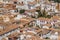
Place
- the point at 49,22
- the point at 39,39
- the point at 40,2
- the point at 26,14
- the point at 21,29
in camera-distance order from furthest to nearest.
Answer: the point at 40,2
the point at 26,14
the point at 49,22
the point at 21,29
the point at 39,39

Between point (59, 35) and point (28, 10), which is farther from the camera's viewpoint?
point (28, 10)

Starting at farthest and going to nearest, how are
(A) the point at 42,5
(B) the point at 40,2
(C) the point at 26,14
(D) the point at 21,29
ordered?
(B) the point at 40,2 → (A) the point at 42,5 → (C) the point at 26,14 → (D) the point at 21,29

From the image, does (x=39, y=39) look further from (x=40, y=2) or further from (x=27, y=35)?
(x=40, y=2)

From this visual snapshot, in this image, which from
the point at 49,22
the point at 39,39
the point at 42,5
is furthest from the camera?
the point at 42,5

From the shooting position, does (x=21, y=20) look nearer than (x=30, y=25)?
No

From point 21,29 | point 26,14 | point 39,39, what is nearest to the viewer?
point 39,39

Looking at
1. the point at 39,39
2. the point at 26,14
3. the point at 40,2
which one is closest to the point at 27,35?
Answer: the point at 39,39

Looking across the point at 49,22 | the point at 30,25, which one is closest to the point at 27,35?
the point at 30,25

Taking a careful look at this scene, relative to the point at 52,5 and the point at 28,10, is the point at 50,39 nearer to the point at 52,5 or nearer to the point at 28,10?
the point at 28,10
